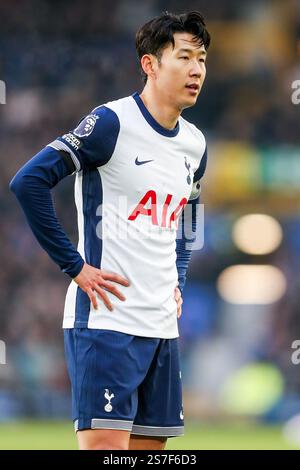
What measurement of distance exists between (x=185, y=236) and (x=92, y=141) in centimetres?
97

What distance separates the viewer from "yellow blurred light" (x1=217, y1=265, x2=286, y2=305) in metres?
12.5

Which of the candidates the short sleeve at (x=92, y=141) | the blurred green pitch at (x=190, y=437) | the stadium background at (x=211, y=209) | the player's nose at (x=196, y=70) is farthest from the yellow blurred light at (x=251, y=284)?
the short sleeve at (x=92, y=141)

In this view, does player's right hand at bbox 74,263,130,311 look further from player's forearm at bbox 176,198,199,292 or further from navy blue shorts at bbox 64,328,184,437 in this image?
player's forearm at bbox 176,198,199,292

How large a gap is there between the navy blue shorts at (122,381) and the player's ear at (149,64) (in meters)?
1.12

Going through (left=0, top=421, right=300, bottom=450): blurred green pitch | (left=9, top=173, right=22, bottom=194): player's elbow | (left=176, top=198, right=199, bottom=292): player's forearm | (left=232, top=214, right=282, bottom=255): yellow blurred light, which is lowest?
(left=0, top=421, right=300, bottom=450): blurred green pitch

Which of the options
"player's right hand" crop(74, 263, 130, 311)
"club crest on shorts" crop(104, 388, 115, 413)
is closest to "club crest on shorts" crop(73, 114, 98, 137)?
"player's right hand" crop(74, 263, 130, 311)

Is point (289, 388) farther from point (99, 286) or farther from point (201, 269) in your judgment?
point (99, 286)

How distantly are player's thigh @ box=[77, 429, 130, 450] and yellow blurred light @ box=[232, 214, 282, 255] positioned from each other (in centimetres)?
859

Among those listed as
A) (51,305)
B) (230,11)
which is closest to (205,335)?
(51,305)

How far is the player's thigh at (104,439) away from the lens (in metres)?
4.21

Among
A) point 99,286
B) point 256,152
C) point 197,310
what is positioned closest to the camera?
point 99,286

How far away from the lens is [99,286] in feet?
14.2

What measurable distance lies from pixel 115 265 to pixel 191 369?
301 inches

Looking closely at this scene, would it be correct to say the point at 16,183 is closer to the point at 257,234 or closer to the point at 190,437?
the point at 190,437
